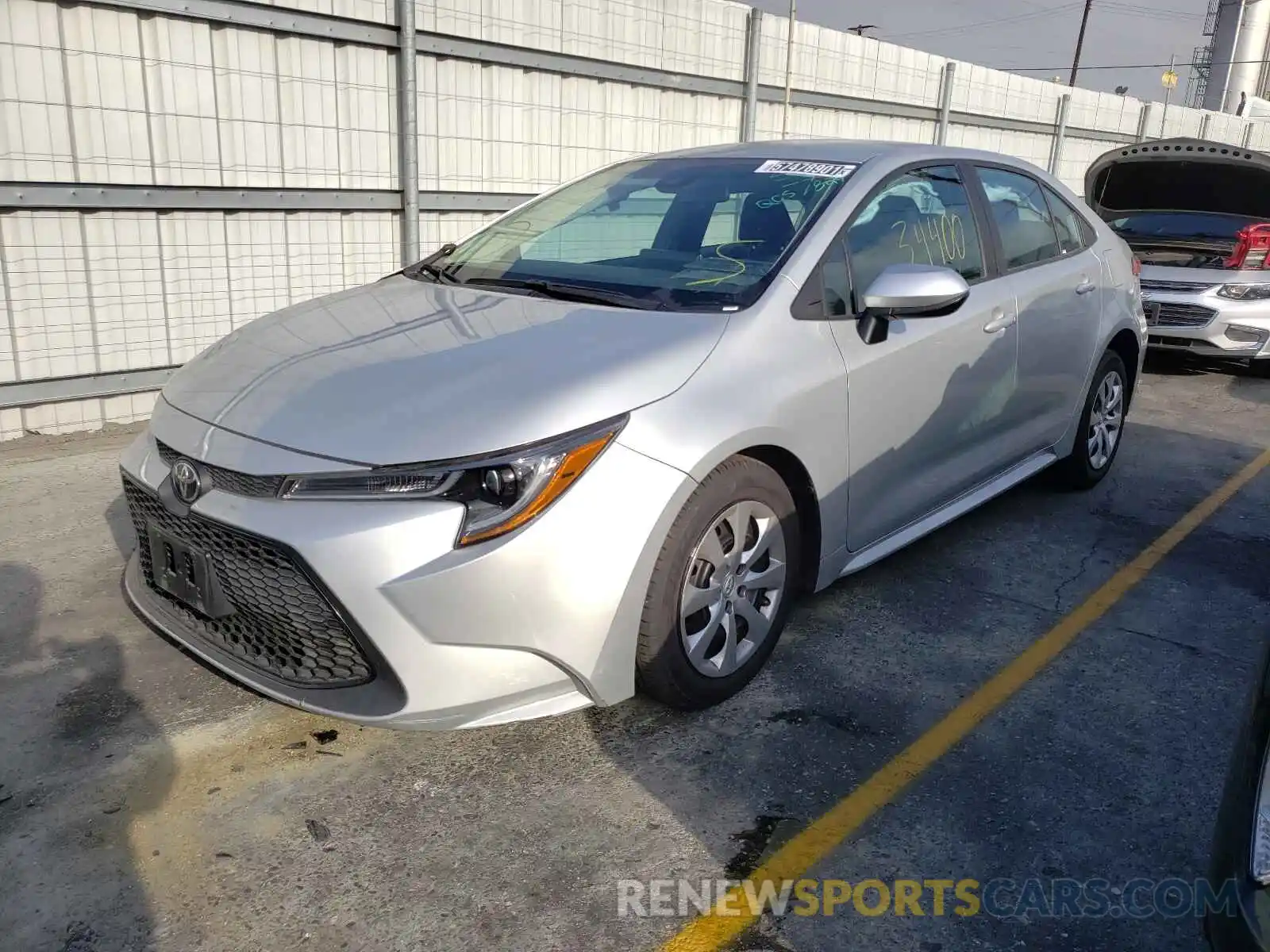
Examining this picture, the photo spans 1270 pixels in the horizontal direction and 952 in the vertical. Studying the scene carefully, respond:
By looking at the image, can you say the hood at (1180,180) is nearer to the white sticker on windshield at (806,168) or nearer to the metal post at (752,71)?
the metal post at (752,71)

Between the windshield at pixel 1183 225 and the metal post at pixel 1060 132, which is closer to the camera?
the windshield at pixel 1183 225

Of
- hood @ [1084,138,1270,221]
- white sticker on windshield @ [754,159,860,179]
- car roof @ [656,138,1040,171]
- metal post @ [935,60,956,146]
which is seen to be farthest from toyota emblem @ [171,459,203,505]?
metal post @ [935,60,956,146]

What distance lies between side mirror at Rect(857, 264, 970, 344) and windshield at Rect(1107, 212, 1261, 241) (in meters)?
6.05

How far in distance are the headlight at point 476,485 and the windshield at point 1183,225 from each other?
24.8 feet

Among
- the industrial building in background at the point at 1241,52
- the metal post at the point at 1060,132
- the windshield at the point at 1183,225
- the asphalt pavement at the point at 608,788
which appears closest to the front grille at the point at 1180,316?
the windshield at the point at 1183,225

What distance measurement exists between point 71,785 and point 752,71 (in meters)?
8.33

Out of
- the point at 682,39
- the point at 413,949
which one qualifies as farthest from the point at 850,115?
the point at 413,949

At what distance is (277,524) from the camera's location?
2529 mm

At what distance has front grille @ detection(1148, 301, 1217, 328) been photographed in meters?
8.07

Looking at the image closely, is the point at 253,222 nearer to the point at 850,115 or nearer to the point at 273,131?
the point at 273,131

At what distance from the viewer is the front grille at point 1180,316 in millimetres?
8070

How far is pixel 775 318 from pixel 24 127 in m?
4.41

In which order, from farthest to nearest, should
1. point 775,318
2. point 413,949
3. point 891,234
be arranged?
point 891,234 < point 775,318 < point 413,949

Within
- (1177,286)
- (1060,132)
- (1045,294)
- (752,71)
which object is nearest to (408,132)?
(752,71)
